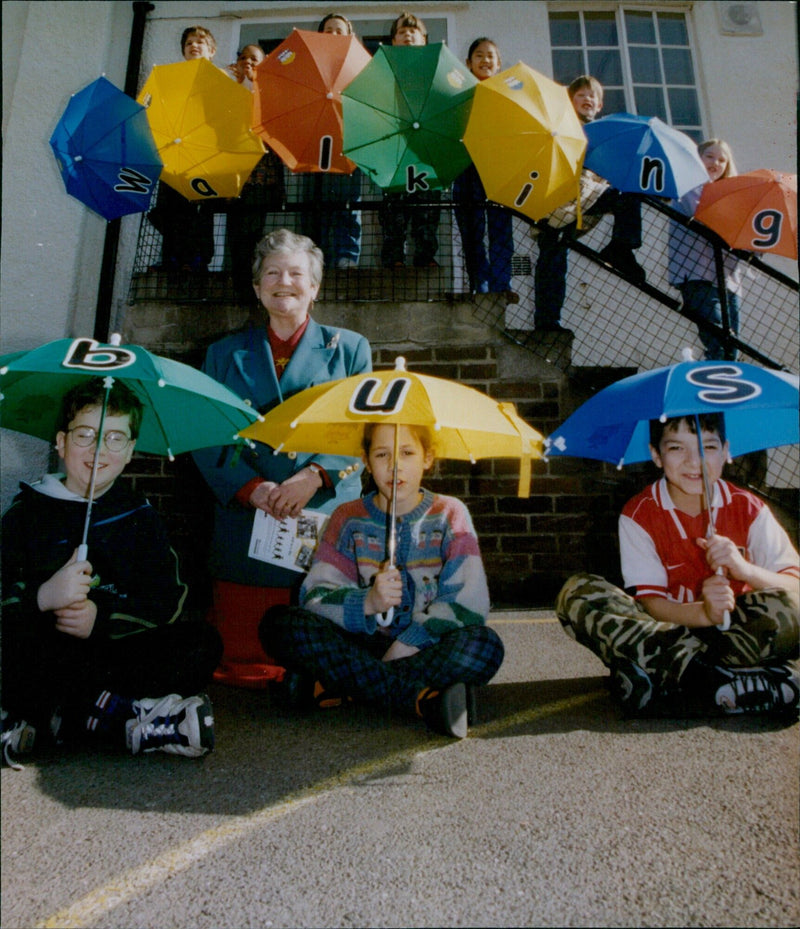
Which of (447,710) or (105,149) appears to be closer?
(447,710)

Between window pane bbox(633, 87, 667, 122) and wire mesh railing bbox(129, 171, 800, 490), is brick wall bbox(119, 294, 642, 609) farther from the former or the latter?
window pane bbox(633, 87, 667, 122)

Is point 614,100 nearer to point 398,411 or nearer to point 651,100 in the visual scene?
point 651,100

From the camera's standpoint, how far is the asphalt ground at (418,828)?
1436mm

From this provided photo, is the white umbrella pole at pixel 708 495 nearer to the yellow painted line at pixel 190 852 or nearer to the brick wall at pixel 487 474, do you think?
the yellow painted line at pixel 190 852

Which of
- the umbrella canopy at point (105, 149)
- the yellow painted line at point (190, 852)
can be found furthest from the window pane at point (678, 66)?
the yellow painted line at point (190, 852)

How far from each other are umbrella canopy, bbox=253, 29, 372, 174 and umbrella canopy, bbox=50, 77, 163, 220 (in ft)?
2.43

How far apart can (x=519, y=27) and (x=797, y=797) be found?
619 centimetres

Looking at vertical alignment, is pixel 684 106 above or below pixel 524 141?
above

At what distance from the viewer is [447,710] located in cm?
224

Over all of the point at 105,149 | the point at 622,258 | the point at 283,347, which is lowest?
the point at 283,347

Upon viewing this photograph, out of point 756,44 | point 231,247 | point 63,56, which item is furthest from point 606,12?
point 63,56

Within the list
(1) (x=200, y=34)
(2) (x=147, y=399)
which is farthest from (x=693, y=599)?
(1) (x=200, y=34)

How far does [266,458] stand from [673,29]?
587 cm

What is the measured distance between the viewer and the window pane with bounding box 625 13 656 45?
19.9ft
